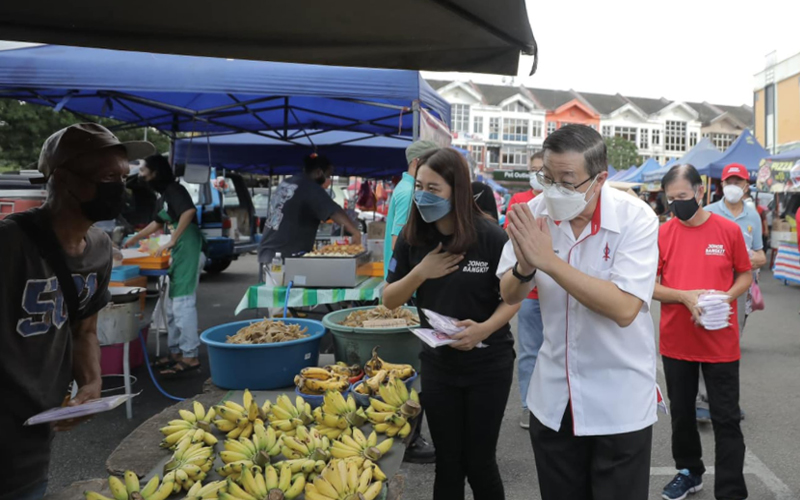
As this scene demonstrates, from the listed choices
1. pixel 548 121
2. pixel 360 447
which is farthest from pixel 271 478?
pixel 548 121

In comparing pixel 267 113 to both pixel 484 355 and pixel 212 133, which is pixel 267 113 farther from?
pixel 484 355

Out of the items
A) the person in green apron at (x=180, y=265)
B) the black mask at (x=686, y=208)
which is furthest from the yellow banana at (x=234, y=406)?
the person in green apron at (x=180, y=265)

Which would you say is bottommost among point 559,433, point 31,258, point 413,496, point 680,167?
point 413,496

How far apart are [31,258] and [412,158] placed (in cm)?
312

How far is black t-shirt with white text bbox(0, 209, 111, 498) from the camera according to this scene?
183 centimetres

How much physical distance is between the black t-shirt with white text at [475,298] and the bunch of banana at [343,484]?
73cm

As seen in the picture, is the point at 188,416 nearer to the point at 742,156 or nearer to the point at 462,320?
the point at 462,320

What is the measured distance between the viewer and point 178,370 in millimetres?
6395

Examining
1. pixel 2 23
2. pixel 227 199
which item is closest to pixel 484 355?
pixel 2 23

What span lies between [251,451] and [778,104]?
36232 mm

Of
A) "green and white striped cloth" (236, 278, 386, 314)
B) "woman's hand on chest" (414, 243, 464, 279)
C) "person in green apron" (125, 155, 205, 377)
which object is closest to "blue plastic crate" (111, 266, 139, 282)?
"person in green apron" (125, 155, 205, 377)

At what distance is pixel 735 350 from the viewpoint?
3408mm

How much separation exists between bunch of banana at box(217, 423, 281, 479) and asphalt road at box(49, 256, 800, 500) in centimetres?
153

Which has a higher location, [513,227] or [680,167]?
[680,167]
